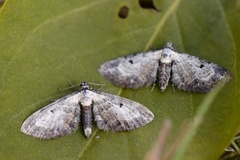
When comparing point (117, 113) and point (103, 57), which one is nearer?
point (117, 113)

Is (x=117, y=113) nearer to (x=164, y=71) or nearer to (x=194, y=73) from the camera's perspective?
(x=164, y=71)

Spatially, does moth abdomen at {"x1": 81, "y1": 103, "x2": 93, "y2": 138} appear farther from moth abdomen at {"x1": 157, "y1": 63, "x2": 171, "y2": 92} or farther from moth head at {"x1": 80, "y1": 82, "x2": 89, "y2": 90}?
moth abdomen at {"x1": 157, "y1": 63, "x2": 171, "y2": 92}

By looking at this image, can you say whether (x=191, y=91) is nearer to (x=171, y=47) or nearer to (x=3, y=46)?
(x=171, y=47)

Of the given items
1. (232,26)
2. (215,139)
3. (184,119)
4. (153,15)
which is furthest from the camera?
(153,15)

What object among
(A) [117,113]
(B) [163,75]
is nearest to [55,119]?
(A) [117,113]

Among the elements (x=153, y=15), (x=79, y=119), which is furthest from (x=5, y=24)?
(x=153, y=15)

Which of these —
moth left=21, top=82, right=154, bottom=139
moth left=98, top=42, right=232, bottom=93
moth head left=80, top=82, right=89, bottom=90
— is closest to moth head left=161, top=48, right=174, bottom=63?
moth left=98, top=42, right=232, bottom=93
